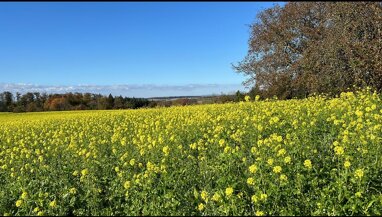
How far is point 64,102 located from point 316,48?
25686mm

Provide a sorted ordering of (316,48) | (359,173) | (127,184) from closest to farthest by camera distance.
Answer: (359,173), (127,184), (316,48)

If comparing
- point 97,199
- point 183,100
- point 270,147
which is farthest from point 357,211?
point 183,100

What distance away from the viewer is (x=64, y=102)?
36.6m

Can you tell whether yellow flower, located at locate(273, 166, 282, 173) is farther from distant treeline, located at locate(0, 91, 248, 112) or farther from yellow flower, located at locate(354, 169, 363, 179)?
distant treeline, located at locate(0, 91, 248, 112)

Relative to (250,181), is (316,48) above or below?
above

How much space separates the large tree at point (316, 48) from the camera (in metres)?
15.7

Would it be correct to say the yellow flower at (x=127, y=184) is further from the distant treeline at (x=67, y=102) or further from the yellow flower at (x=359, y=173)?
the distant treeline at (x=67, y=102)

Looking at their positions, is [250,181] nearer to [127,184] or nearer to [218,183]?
[218,183]

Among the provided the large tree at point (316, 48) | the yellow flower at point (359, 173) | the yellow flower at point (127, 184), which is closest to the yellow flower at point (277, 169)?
the yellow flower at point (359, 173)

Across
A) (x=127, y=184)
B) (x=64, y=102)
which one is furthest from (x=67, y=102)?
(x=127, y=184)

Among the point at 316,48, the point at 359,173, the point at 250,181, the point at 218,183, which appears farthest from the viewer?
the point at 316,48

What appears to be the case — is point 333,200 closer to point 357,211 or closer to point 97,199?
point 357,211

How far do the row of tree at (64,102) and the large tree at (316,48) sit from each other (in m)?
11.8

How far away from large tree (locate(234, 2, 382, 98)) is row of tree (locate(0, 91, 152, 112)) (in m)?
11.8
